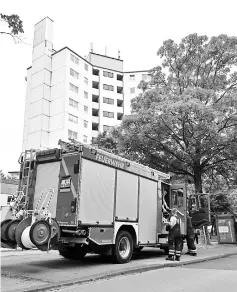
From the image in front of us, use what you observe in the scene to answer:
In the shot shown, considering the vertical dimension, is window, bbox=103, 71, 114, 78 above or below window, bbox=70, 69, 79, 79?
above

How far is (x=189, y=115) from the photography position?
15805 mm

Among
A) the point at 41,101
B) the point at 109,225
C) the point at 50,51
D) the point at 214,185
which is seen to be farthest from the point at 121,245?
the point at 50,51

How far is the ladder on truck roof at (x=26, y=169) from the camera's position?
9.53 metres

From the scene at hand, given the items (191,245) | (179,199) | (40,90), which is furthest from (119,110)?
(191,245)

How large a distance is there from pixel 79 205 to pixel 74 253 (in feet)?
8.97

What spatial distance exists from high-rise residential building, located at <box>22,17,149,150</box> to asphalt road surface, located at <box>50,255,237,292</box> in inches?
1529

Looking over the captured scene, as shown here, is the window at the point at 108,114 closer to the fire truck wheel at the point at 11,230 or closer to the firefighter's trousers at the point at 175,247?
the firefighter's trousers at the point at 175,247

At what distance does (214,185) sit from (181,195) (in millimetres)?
8992

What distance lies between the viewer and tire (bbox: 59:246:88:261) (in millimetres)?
10605

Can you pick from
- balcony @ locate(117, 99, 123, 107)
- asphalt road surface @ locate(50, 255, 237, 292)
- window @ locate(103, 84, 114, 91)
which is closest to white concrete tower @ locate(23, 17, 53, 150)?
window @ locate(103, 84, 114, 91)

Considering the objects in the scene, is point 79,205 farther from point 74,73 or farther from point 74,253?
point 74,73

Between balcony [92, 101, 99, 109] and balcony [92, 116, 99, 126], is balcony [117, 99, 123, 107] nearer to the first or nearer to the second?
balcony [92, 101, 99, 109]

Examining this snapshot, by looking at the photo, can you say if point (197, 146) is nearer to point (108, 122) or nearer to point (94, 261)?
point (94, 261)

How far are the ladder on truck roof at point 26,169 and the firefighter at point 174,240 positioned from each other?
4602 mm
